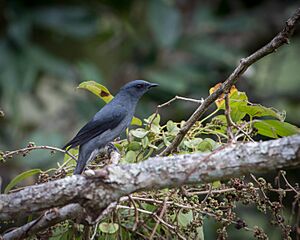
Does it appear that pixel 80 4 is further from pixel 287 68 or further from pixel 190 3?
pixel 287 68

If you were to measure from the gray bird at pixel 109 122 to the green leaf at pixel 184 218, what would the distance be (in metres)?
0.64

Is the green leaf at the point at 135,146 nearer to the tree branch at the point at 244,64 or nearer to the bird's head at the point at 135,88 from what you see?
the tree branch at the point at 244,64

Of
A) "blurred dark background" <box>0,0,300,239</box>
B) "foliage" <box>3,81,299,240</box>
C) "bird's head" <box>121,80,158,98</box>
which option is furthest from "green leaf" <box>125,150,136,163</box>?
"blurred dark background" <box>0,0,300,239</box>

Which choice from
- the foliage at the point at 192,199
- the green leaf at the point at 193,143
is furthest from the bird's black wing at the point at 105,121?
the green leaf at the point at 193,143

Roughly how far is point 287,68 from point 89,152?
5.68 m

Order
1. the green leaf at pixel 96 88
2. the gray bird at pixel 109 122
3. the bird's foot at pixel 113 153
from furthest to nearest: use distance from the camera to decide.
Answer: the gray bird at pixel 109 122 < the green leaf at pixel 96 88 < the bird's foot at pixel 113 153

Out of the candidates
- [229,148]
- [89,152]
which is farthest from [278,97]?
[229,148]

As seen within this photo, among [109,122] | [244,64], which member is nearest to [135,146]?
[244,64]

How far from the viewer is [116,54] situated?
22.1ft

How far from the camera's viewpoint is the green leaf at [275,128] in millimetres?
2421

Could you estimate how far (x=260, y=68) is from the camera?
7.44m

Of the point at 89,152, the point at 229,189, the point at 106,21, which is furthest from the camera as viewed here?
the point at 106,21

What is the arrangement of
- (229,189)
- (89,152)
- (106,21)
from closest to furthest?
(229,189) < (89,152) < (106,21)

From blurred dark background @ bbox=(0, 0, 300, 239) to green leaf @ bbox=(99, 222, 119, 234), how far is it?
10.2 feet
